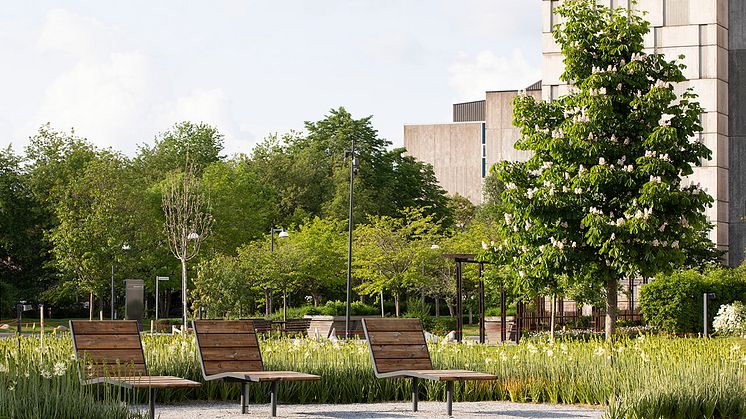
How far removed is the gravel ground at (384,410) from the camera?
12586mm

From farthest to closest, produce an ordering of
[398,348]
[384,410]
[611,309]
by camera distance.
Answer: [611,309], [398,348], [384,410]

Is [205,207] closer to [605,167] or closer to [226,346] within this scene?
[605,167]

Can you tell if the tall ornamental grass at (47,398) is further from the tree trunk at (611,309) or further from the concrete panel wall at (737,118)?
the concrete panel wall at (737,118)

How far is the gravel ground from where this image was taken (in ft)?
41.3

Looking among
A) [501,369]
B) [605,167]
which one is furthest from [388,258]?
[501,369]

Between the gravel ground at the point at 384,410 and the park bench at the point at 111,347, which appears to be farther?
the gravel ground at the point at 384,410

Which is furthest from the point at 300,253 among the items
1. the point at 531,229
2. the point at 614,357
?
the point at 614,357

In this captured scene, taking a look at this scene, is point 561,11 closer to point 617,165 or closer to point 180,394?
point 617,165

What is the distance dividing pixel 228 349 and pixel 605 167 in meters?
9.24

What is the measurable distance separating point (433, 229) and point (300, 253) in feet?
26.7

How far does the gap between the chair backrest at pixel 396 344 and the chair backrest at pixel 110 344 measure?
8.48 feet

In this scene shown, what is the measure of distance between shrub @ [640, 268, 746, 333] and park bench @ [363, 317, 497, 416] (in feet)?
68.6

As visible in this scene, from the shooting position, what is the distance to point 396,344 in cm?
1378

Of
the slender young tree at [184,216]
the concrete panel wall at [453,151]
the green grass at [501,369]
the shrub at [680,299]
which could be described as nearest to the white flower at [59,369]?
the green grass at [501,369]
